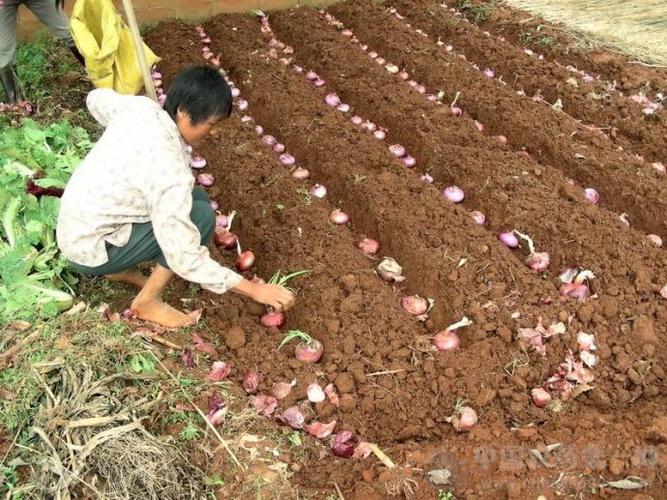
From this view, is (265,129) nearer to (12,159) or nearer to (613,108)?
(12,159)

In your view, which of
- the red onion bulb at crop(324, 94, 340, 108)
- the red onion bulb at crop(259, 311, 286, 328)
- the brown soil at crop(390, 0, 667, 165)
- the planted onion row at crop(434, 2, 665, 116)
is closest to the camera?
the red onion bulb at crop(259, 311, 286, 328)

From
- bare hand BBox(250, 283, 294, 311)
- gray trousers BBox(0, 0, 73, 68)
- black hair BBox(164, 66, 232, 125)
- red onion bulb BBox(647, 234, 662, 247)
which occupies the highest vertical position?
black hair BBox(164, 66, 232, 125)

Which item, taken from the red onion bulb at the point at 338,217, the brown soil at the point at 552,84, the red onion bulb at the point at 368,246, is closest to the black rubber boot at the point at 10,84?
the red onion bulb at the point at 338,217

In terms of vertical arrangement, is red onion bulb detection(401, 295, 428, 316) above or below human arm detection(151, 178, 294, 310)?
below

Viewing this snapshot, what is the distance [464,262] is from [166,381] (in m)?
1.48

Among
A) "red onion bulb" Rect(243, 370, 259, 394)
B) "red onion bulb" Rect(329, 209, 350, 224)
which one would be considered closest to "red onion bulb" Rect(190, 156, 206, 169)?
"red onion bulb" Rect(329, 209, 350, 224)

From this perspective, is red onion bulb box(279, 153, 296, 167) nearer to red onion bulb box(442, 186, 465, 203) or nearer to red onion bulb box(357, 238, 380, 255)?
red onion bulb box(357, 238, 380, 255)

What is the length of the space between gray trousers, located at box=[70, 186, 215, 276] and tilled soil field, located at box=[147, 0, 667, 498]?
15.5 inches

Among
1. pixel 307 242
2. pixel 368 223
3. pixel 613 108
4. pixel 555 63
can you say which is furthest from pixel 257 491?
pixel 555 63

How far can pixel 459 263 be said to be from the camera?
2.91 metres

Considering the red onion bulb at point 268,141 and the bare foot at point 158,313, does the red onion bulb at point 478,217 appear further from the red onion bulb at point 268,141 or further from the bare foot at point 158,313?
the bare foot at point 158,313

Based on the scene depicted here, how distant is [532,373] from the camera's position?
248 cm

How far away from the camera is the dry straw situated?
16.6 ft

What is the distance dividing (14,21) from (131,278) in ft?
7.50
